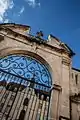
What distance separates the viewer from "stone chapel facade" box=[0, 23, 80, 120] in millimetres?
7263

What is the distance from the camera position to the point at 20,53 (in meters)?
8.98

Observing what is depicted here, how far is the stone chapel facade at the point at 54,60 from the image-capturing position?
7.26 m

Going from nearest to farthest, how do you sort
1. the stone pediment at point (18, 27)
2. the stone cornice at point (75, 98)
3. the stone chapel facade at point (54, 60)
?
the stone chapel facade at point (54, 60) → the stone cornice at point (75, 98) → the stone pediment at point (18, 27)

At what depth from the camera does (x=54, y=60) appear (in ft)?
30.1

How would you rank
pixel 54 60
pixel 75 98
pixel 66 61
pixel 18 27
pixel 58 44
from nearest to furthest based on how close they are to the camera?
pixel 75 98, pixel 54 60, pixel 66 61, pixel 18 27, pixel 58 44

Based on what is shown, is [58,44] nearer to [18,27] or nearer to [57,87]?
[18,27]

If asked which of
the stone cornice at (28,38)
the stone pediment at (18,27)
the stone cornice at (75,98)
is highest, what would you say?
the stone pediment at (18,27)

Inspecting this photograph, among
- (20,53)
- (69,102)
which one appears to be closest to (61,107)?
(69,102)

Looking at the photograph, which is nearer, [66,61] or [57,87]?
[57,87]

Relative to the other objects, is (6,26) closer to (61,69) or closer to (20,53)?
(20,53)

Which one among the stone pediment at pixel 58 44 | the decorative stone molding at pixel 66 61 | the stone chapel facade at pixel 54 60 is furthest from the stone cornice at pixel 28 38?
the decorative stone molding at pixel 66 61

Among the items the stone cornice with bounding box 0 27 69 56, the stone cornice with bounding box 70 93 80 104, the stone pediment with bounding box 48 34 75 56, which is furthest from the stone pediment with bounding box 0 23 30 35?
the stone cornice with bounding box 70 93 80 104

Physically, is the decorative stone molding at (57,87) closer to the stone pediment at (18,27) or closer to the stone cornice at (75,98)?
the stone cornice at (75,98)

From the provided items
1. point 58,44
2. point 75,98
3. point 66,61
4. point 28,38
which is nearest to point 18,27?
point 28,38
